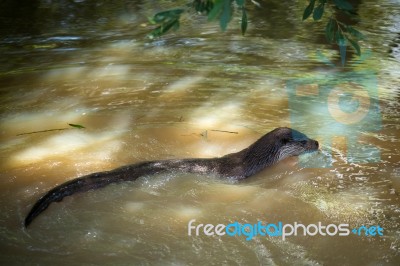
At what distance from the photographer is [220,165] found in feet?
13.0

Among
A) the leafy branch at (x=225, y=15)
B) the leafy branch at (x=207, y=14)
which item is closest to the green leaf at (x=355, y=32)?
the leafy branch at (x=225, y=15)

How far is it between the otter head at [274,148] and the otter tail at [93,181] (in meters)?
0.69

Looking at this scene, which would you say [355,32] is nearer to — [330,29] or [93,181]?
[330,29]

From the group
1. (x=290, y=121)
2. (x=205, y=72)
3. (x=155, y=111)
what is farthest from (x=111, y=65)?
(x=290, y=121)

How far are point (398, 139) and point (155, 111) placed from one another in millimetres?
2335

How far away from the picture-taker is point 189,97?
5613mm

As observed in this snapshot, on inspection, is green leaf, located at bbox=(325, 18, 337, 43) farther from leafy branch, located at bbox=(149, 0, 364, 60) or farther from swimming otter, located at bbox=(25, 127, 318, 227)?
swimming otter, located at bbox=(25, 127, 318, 227)

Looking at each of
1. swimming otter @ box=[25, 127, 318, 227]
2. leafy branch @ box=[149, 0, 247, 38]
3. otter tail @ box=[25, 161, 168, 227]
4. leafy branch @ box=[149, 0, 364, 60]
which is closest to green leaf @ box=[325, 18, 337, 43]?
leafy branch @ box=[149, 0, 364, 60]

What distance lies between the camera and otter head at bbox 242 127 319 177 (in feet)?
13.4

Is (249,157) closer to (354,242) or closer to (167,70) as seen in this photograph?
(354,242)

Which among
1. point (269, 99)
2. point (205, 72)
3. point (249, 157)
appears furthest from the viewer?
point (205, 72)

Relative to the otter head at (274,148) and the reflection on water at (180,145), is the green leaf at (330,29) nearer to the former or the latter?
the reflection on water at (180,145)

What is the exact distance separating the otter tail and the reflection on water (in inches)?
2.2

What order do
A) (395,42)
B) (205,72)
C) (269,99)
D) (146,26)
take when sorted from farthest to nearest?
(146,26)
(395,42)
(205,72)
(269,99)
